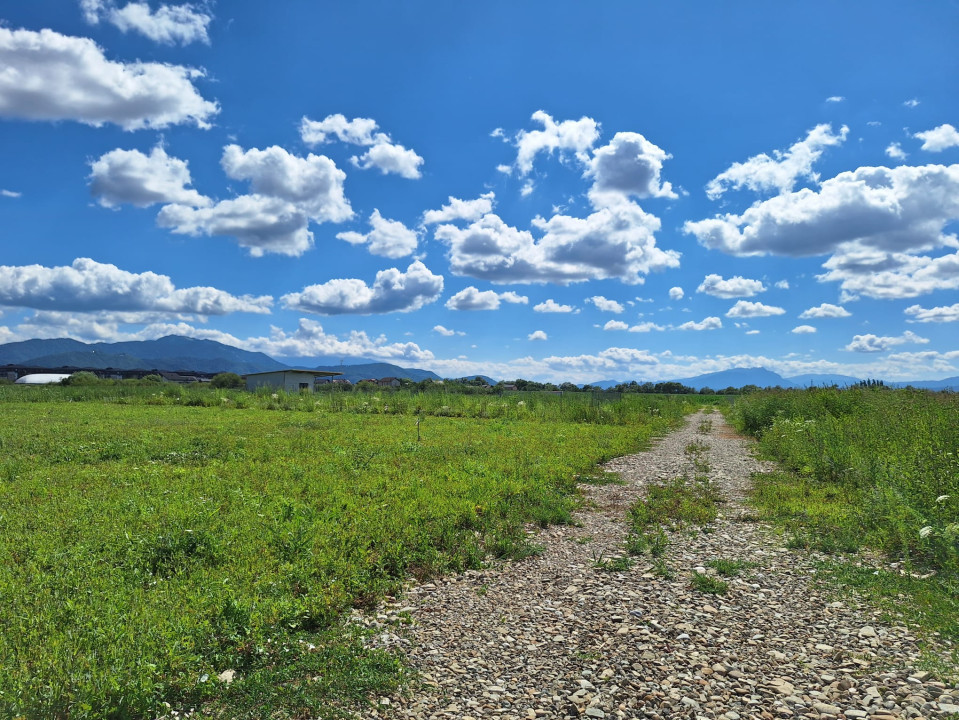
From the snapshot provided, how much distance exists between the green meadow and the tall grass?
4246mm

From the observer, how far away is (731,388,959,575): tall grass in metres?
7.09

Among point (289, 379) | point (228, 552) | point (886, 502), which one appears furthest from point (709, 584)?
point (289, 379)

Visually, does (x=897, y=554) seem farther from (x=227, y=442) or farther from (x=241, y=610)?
(x=227, y=442)

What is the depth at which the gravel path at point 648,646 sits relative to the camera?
4055 millimetres

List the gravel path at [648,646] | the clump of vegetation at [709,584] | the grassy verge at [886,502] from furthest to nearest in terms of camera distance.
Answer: the clump of vegetation at [709,584] < the grassy verge at [886,502] < the gravel path at [648,646]

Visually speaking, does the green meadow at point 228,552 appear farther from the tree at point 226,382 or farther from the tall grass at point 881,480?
the tree at point 226,382

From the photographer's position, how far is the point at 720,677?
4.40 metres

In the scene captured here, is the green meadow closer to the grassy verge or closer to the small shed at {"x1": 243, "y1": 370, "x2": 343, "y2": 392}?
the grassy verge

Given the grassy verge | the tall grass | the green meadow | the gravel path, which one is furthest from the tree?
the gravel path

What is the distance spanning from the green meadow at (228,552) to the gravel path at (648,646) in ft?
1.86

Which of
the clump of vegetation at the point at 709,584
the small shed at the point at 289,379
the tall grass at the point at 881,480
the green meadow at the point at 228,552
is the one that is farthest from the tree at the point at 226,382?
the clump of vegetation at the point at 709,584

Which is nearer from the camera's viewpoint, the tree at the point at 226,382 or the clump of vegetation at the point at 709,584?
the clump of vegetation at the point at 709,584

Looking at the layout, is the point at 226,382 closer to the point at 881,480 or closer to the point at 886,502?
the point at 881,480

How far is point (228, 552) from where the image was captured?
21.8 ft
